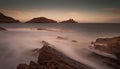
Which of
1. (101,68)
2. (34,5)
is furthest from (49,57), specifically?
(34,5)

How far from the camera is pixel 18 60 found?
4.59 m

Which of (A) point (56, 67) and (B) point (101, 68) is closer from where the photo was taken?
(A) point (56, 67)

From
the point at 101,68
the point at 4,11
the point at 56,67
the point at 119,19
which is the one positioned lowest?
the point at 101,68

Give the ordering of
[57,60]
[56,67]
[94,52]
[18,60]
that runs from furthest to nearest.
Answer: [94,52] → [18,60] → [57,60] → [56,67]

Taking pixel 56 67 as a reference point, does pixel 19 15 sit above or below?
above

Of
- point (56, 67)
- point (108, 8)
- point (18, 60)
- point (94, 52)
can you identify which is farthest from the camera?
point (108, 8)

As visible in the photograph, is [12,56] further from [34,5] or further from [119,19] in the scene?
[119,19]

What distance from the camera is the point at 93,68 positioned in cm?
392

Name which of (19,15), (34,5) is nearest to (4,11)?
(19,15)

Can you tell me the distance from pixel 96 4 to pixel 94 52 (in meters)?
2.98

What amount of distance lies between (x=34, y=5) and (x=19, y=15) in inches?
39.1

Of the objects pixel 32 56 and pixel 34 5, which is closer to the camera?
pixel 32 56

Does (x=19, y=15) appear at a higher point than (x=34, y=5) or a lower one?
lower

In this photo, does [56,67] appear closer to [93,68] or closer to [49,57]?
[49,57]
